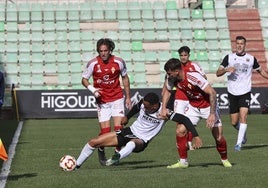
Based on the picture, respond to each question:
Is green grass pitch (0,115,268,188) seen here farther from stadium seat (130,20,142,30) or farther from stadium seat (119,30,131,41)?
stadium seat (130,20,142,30)

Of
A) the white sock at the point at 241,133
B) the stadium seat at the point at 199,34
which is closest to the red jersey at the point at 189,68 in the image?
the white sock at the point at 241,133

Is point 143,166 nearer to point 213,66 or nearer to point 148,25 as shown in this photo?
point 213,66

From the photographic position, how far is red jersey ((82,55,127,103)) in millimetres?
11961

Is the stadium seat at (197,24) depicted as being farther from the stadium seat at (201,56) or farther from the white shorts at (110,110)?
the white shorts at (110,110)

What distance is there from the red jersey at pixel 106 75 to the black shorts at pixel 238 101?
3.44 m

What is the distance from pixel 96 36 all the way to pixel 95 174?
22186 mm

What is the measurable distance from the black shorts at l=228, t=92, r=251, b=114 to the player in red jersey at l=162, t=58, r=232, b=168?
2793 mm

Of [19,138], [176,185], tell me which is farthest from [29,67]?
[176,185]

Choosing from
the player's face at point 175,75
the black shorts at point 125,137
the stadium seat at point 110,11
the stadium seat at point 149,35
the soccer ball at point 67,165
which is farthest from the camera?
the stadium seat at point 110,11

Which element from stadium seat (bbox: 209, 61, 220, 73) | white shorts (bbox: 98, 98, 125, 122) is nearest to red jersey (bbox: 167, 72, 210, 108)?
white shorts (bbox: 98, 98, 125, 122)

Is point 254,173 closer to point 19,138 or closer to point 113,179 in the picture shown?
point 113,179

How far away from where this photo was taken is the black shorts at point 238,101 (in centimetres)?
1445

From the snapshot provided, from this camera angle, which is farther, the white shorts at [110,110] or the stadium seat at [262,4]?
the stadium seat at [262,4]

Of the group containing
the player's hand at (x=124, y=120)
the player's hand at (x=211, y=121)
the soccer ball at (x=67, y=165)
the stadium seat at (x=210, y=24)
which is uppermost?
the stadium seat at (x=210, y=24)
